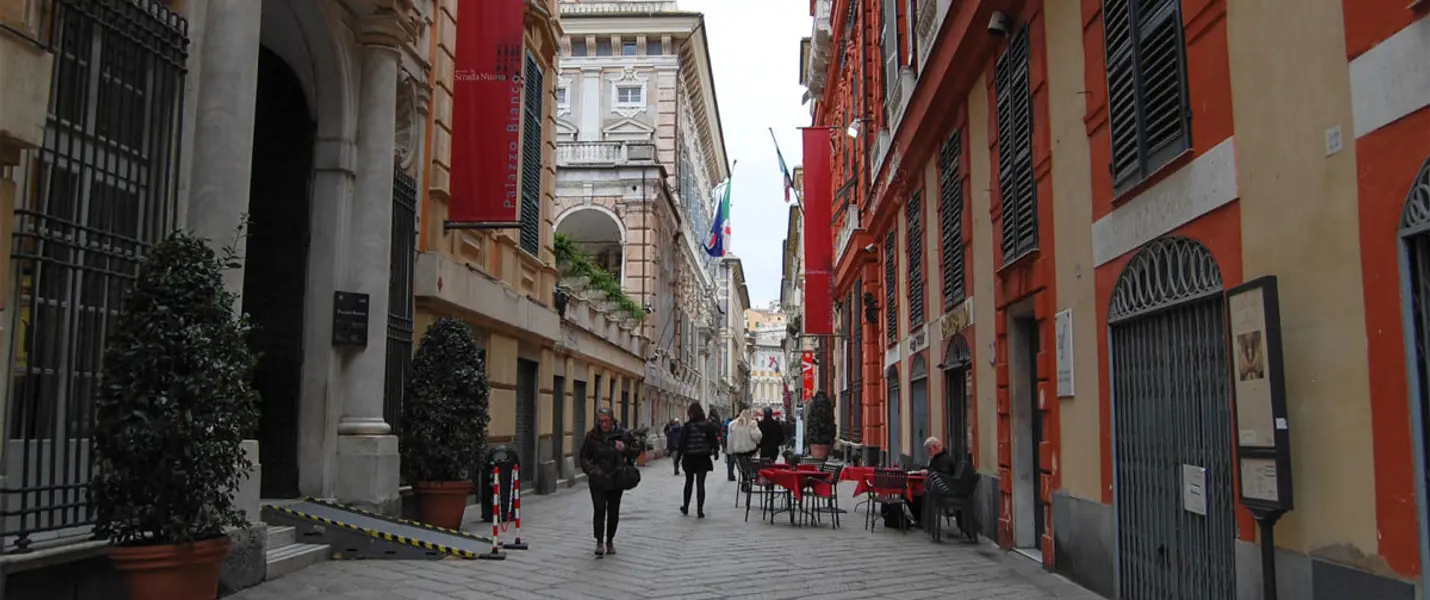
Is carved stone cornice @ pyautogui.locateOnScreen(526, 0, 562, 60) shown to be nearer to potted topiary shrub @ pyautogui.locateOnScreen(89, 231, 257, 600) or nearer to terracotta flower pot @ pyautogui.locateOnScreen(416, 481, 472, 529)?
terracotta flower pot @ pyautogui.locateOnScreen(416, 481, 472, 529)

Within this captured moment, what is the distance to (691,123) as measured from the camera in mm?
49875

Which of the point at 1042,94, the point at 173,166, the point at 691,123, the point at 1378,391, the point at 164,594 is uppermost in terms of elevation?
the point at 691,123

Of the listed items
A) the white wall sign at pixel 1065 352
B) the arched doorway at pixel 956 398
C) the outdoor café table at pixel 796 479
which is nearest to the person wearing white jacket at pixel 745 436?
the outdoor café table at pixel 796 479

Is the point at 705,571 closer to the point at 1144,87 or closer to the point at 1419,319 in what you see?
the point at 1144,87

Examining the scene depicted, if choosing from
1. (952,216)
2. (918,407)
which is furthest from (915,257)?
(952,216)

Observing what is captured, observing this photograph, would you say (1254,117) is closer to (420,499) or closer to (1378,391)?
(1378,391)

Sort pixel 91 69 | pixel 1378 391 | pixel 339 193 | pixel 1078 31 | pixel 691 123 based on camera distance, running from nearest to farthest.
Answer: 1. pixel 1378 391
2. pixel 91 69
3. pixel 1078 31
4. pixel 339 193
5. pixel 691 123

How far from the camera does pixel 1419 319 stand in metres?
4.37

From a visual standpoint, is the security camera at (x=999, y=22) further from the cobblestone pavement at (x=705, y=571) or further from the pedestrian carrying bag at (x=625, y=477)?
the pedestrian carrying bag at (x=625, y=477)

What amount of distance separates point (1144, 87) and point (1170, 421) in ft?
7.64

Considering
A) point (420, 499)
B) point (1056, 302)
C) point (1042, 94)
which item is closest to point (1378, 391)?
point (1056, 302)

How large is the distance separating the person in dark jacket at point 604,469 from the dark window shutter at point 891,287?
10.9 m

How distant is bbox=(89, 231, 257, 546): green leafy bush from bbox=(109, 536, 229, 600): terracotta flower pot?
11 centimetres

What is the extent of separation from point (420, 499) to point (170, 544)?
5.63 m
